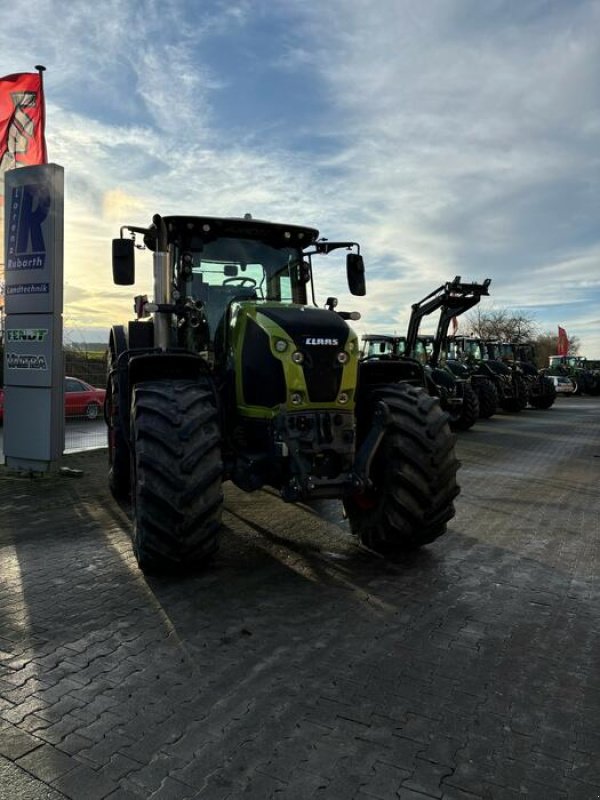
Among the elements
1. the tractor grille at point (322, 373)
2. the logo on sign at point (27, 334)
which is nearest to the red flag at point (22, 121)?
the logo on sign at point (27, 334)

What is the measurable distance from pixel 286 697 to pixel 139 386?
270 centimetres

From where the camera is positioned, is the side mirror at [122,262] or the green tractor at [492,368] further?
the green tractor at [492,368]

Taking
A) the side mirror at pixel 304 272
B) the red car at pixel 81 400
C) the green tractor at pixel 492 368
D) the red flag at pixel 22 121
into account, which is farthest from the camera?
the green tractor at pixel 492 368

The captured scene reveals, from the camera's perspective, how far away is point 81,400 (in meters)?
18.9

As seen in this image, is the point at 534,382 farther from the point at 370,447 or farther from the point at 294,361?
the point at 294,361

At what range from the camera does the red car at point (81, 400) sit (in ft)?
61.3

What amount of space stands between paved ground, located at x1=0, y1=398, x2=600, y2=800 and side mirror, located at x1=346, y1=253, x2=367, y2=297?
2.51 meters

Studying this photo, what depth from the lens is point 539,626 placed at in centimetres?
409

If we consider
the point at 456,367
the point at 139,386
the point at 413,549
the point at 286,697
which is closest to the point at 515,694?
the point at 286,697

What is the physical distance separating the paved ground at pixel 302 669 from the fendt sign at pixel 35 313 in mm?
3183

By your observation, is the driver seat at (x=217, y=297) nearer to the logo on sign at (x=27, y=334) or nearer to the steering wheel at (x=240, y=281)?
the steering wheel at (x=240, y=281)

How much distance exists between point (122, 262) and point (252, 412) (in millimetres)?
2139

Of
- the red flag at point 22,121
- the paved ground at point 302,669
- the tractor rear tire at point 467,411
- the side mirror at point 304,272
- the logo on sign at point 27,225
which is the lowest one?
the paved ground at point 302,669

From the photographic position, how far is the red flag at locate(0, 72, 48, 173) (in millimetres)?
11070
